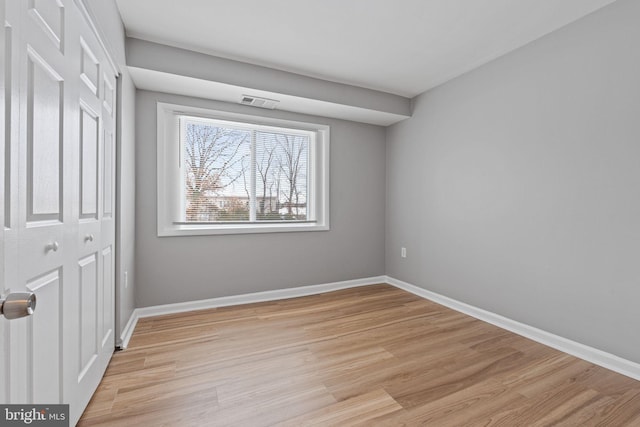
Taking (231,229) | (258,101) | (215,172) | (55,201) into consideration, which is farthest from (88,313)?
(258,101)

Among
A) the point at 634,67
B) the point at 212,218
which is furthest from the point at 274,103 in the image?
the point at 634,67

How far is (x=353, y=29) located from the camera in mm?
2352

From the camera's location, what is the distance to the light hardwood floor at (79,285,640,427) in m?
1.53

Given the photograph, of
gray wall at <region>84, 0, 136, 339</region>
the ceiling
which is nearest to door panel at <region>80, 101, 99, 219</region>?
gray wall at <region>84, 0, 136, 339</region>

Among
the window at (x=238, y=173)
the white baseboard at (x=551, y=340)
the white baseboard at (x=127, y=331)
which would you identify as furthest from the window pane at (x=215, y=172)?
the white baseboard at (x=551, y=340)

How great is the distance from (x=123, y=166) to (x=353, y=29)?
207cm

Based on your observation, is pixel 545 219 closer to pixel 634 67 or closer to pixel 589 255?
pixel 589 255

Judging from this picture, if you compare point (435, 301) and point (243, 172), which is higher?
point (243, 172)

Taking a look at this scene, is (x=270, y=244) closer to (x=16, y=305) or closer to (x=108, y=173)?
(x=108, y=173)

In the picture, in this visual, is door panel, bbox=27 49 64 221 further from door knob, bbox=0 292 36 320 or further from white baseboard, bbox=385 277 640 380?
white baseboard, bbox=385 277 640 380

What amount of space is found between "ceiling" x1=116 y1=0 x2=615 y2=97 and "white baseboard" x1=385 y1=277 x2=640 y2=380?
94.5 inches

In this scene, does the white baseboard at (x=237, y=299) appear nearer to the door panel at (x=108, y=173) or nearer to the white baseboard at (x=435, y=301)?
the white baseboard at (x=435, y=301)

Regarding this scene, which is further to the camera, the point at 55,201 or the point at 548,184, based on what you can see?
the point at 548,184

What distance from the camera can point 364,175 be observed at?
13.1ft
